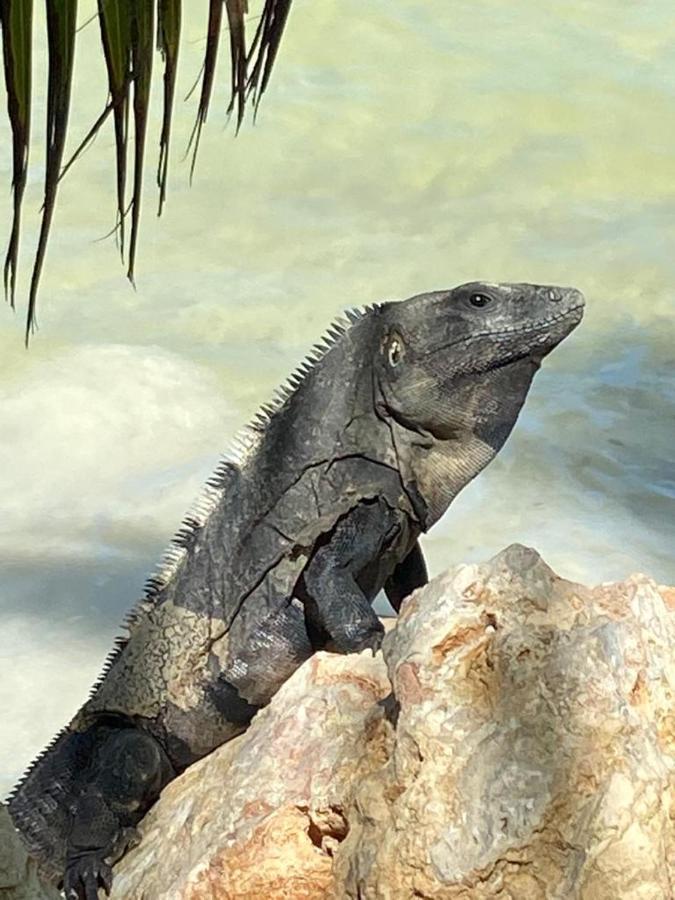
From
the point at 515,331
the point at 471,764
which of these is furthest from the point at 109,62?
the point at 515,331

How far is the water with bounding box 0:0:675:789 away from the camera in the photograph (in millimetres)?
5020

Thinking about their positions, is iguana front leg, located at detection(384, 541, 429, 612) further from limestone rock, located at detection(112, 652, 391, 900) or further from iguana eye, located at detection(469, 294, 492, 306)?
limestone rock, located at detection(112, 652, 391, 900)

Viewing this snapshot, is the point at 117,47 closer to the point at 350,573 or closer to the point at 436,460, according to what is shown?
the point at 350,573

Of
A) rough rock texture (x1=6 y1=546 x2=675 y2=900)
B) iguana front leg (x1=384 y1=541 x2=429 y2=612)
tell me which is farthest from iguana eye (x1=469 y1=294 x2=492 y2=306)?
rough rock texture (x1=6 y1=546 x2=675 y2=900)

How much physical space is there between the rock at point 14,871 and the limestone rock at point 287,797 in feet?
2.19

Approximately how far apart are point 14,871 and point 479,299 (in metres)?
1.82

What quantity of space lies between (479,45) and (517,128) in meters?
1.02

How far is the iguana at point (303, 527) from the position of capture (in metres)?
3.11

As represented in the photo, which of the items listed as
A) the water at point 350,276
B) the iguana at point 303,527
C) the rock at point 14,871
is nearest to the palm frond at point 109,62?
the rock at point 14,871

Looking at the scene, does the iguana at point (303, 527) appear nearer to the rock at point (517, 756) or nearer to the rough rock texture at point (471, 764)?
the rough rock texture at point (471, 764)

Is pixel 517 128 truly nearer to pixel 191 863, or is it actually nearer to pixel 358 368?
pixel 358 368

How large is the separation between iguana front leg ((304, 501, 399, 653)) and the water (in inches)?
46.9

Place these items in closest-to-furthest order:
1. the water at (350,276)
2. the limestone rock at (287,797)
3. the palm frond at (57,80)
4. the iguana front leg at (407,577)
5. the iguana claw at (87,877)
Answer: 1. the palm frond at (57,80)
2. the limestone rock at (287,797)
3. the iguana claw at (87,877)
4. the iguana front leg at (407,577)
5. the water at (350,276)

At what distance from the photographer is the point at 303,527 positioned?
10.5ft
